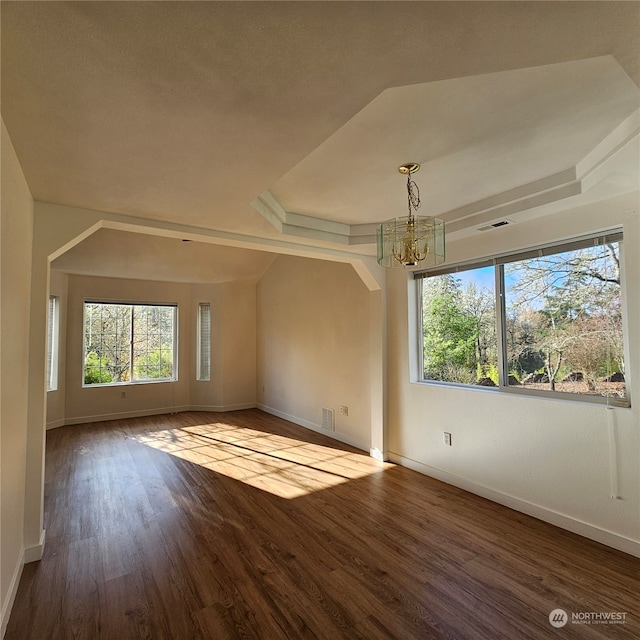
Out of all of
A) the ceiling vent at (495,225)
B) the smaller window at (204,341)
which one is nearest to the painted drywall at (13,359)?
the ceiling vent at (495,225)

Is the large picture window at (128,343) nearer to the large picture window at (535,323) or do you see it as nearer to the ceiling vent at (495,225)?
the large picture window at (535,323)

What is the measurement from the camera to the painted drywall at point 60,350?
5.50 meters

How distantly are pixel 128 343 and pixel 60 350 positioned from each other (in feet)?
3.33

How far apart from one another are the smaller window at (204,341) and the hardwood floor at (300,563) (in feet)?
10.3

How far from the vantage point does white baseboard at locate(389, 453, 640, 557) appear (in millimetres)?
2373

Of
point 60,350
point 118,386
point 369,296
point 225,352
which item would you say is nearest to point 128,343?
point 118,386

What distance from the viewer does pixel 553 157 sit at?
2195 mm

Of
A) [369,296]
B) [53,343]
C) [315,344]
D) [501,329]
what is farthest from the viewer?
[53,343]

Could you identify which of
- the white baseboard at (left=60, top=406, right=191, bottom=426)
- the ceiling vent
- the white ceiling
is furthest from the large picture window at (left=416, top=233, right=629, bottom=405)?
the white baseboard at (left=60, top=406, right=191, bottom=426)

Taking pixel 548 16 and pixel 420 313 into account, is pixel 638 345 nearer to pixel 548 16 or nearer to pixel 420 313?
pixel 420 313

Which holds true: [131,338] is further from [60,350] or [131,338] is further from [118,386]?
[60,350]

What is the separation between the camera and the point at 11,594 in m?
1.91

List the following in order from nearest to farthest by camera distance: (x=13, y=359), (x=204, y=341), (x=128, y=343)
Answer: (x=13, y=359) < (x=128, y=343) < (x=204, y=341)

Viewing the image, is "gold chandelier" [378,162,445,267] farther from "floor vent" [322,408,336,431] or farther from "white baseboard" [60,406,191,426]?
"white baseboard" [60,406,191,426]
